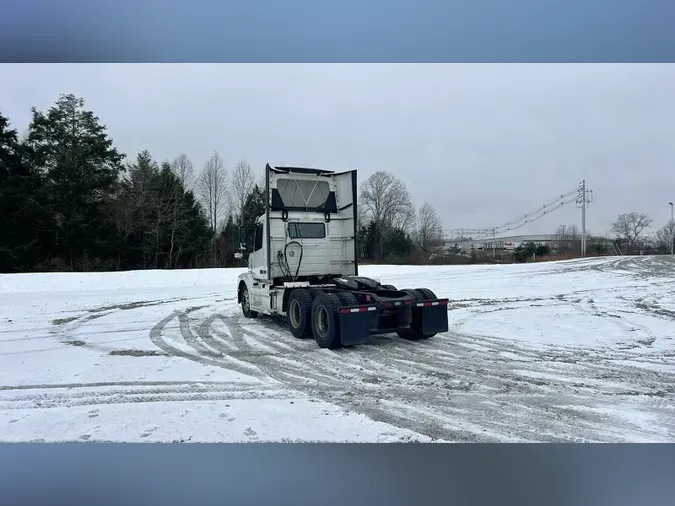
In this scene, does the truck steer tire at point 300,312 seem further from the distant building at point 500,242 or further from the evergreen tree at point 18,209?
the distant building at point 500,242

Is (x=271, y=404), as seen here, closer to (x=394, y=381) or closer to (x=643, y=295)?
(x=394, y=381)

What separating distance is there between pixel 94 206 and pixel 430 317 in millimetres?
35975

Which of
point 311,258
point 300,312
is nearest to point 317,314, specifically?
point 300,312

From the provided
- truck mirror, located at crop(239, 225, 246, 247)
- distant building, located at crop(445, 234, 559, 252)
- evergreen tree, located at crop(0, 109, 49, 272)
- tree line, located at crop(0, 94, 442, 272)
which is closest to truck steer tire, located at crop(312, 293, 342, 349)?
truck mirror, located at crop(239, 225, 246, 247)

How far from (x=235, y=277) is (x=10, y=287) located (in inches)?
452

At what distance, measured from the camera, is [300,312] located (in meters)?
9.96

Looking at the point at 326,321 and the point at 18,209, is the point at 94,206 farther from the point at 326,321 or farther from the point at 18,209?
the point at 326,321

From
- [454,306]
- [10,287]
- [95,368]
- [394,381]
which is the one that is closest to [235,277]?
[10,287]

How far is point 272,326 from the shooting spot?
1199 cm

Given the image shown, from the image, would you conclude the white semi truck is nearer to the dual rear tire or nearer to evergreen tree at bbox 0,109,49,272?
the dual rear tire

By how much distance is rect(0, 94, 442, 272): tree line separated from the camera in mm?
34656

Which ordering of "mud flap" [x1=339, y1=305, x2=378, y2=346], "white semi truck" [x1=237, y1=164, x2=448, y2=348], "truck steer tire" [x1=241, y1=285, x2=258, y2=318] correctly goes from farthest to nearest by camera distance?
"truck steer tire" [x1=241, y1=285, x2=258, y2=318] → "white semi truck" [x1=237, y1=164, x2=448, y2=348] → "mud flap" [x1=339, y1=305, x2=378, y2=346]

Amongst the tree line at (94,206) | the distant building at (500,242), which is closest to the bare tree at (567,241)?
the distant building at (500,242)

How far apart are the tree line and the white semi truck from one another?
65.6ft
